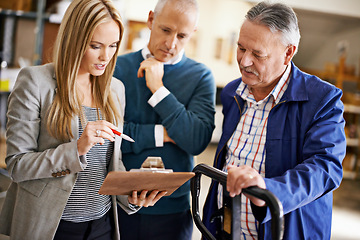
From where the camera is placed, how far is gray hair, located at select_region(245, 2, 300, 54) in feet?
5.25

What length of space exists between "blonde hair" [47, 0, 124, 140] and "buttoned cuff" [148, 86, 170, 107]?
0.41 m

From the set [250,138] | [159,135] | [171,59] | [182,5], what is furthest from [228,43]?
[250,138]

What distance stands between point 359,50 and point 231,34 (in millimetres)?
2364

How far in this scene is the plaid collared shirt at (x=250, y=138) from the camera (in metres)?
1.68

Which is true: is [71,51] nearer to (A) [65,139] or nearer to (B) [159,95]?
(A) [65,139]

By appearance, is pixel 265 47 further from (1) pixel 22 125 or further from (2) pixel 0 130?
(2) pixel 0 130

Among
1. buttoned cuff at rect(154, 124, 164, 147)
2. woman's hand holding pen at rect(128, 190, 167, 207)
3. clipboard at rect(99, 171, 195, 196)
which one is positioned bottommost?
woman's hand holding pen at rect(128, 190, 167, 207)

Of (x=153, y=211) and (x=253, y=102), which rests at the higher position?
(x=253, y=102)

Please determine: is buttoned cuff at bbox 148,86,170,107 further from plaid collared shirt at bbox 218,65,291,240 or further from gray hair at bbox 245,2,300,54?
gray hair at bbox 245,2,300,54

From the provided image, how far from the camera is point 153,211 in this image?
200cm

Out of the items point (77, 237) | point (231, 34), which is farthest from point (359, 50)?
point (77, 237)

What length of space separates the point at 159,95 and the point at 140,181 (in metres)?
0.61

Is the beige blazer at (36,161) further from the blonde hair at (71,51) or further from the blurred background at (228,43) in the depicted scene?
the blurred background at (228,43)

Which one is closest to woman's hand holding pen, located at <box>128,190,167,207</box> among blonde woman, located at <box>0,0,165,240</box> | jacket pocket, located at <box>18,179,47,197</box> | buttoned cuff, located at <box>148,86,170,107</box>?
blonde woman, located at <box>0,0,165,240</box>
